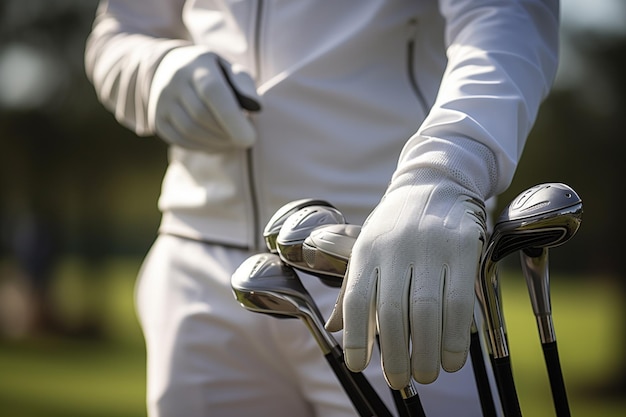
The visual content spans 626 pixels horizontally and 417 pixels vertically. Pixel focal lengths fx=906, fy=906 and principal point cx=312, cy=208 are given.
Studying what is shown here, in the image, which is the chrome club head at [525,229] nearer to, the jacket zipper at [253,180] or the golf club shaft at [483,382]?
the golf club shaft at [483,382]

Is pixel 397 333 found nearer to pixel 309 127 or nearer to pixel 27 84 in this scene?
pixel 309 127

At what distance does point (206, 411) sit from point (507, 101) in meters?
0.56


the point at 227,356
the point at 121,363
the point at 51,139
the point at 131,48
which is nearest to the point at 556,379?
the point at 227,356

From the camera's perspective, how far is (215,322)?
3.89 ft

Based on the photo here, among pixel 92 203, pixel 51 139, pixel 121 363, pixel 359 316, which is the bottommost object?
pixel 121 363

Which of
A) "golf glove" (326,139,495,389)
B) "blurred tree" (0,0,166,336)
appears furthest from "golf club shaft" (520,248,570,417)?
"blurred tree" (0,0,166,336)

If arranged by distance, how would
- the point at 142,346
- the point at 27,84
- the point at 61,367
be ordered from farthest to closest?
Result: the point at 142,346 < the point at 27,84 < the point at 61,367

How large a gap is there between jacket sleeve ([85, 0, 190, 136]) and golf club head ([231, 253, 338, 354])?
479mm

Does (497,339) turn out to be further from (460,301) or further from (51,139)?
(51,139)

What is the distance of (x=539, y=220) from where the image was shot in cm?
75

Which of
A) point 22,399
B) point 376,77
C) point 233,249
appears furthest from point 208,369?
point 22,399

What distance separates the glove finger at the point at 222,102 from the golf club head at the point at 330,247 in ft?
1.20

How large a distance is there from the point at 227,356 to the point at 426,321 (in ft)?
1.64

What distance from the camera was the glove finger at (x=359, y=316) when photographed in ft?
2.46
